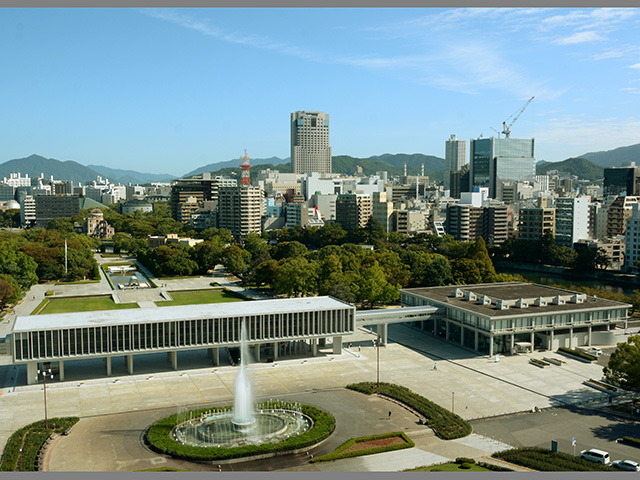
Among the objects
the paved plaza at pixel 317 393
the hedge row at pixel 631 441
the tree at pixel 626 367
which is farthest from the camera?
the tree at pixel 626 367

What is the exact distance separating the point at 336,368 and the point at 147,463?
16285mm

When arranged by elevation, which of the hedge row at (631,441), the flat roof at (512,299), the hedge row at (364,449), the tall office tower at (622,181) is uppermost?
the tall office tower at (622,181)

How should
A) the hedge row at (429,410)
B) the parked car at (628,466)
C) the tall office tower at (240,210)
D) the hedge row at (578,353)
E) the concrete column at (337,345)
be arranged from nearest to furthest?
the parked car at (628,466) < the hedge row at (429,410) < the hedge row at (578,353) < the concrete column at (337,345) < the tall office tower at (240,210)

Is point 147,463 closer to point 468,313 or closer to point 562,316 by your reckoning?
point 468,313

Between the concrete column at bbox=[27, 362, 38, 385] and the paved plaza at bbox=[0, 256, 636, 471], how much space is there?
2.09 feet

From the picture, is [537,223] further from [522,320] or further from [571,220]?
[522,320]

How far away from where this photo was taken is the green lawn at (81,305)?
58.2 meters

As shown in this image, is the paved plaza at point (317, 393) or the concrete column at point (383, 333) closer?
the paved plaza at point (317, 393)

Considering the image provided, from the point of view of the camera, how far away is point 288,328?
41156mm

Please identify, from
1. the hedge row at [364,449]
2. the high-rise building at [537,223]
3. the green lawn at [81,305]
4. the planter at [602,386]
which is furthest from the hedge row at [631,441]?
the high-rise building at [537,223]

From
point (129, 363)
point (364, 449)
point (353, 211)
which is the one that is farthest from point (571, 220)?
point (364, 449)

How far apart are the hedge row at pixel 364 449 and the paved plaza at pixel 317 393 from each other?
1.06 feet

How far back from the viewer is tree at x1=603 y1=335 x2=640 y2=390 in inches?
1288

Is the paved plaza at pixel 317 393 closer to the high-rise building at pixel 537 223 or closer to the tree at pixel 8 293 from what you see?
the tree at pixel 8 293
